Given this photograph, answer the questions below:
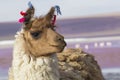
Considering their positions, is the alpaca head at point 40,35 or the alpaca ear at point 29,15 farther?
the alpaca ear at point 29,15

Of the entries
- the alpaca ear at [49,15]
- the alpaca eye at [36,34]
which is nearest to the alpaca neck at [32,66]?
the alpaca eye at [36,34]

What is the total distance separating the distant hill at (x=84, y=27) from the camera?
1791 centimetres

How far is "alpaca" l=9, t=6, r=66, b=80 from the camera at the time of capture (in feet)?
20.8

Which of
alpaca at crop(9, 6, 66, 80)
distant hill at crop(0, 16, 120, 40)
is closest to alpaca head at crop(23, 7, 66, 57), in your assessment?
alpaca at crop(9, 6, 66, 80)

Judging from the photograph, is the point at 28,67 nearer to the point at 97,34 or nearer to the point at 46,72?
the point at 46,72

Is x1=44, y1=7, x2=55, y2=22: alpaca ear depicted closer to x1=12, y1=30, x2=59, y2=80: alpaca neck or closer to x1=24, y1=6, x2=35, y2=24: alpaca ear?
x1=24, y1=6, x2=35, y2=24: alpaca ear

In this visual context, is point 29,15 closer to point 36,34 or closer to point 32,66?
point 36,34

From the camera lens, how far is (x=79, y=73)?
293 inches

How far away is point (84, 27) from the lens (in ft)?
63.5

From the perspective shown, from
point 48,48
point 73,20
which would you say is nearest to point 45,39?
point 48,48

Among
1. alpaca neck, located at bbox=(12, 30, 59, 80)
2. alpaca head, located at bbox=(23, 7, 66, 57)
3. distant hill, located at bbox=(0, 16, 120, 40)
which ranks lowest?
alpaca neck, located at bbox=(12, 30, 59, 80)

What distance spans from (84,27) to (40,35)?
42.7ft

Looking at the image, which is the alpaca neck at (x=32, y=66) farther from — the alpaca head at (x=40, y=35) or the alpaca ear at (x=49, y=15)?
the alpaca ear at (x=49, y=15)

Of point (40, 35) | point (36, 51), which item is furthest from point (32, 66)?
point (40, 35)
